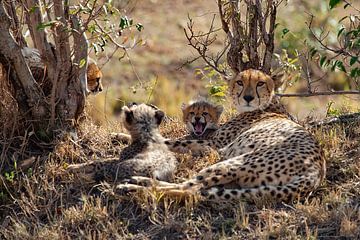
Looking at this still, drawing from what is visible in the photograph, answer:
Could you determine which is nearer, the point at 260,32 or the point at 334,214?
the point at 334,214

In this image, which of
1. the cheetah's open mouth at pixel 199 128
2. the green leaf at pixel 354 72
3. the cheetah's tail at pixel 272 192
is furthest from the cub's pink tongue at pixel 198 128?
the green leaf at pixel 354 72

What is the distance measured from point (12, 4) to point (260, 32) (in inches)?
80.8

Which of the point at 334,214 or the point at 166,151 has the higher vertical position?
the point at 166,151

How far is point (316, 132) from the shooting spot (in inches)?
242

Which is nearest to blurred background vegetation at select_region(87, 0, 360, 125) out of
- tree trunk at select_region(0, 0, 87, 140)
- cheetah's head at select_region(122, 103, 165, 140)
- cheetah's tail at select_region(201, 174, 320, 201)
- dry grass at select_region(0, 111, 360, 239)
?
tree trunk at select_region(0, 0, 87, 140)

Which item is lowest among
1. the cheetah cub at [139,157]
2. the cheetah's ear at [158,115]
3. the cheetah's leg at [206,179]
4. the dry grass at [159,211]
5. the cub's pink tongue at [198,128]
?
the dry grass at [159,211]

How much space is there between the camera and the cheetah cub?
5.39m

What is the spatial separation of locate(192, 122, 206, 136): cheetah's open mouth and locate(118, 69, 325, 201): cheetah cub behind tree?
13cm

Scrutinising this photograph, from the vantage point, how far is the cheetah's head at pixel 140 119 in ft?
19.2

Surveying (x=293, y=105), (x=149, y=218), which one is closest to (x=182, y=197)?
(x=149, y=218)

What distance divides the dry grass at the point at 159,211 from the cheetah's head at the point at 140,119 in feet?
1.05

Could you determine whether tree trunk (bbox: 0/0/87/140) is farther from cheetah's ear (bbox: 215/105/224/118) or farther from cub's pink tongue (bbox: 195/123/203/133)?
cheetah's ear (bbox: 215/105/224/118)

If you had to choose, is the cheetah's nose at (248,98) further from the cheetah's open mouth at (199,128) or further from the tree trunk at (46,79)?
the tree trunk at (46,79)

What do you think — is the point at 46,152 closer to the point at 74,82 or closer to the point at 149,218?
the point at 74,82
